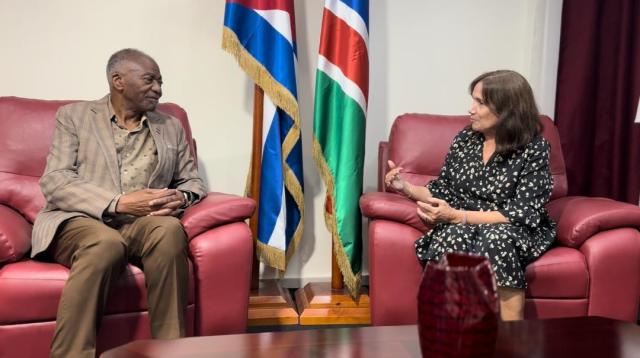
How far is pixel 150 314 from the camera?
1.90 m

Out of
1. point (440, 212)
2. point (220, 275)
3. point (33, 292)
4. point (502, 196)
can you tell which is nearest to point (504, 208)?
point (502, 196)

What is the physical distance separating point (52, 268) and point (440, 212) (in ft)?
4.20

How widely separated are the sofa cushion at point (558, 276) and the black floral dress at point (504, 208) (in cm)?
4

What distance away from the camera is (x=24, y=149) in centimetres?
234

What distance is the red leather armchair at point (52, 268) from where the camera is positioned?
6.07 feet

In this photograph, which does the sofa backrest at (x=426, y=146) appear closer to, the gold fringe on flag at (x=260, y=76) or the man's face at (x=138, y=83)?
the gold fringe on flag at (x=260, y=76)

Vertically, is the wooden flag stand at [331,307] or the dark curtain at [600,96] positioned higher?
the dark curtain at [600,96]

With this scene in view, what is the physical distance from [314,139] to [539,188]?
1.00m

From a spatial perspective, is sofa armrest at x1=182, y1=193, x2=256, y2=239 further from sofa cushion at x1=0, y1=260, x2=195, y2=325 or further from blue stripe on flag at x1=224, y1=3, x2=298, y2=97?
blue stripe on flag at x1=224, y1=3, x2=298, y2=97

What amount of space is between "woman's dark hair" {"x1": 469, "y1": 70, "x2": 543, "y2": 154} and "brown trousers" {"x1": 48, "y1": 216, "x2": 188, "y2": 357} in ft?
3.80

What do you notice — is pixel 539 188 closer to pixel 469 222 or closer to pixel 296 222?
pixel 469 222

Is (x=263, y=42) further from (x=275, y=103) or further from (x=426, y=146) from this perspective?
(x=426, y=146)

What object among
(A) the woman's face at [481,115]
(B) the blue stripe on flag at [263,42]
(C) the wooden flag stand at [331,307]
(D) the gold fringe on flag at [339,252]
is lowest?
(C) the wooden flag stand at [331,307]

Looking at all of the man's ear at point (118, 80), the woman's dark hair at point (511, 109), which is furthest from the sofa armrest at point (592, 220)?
the man's ear at point (118, 80)
